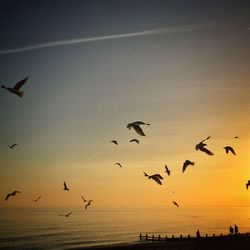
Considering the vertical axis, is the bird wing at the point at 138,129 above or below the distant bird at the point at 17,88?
below

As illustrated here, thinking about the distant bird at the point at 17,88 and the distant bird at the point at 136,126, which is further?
the distant bird at the point at 136,126

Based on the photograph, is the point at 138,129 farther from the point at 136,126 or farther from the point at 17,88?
the point at 17,88

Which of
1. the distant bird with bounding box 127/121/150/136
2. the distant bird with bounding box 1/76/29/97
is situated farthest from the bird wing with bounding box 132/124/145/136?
the distant bird with bounding box 1/76/29/97

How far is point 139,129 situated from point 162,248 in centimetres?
3869

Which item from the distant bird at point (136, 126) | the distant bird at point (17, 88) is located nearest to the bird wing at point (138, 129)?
the distant bird at point (136, 126)

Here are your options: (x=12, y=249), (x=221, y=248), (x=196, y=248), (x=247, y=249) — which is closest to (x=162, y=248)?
(x=196, y=248)

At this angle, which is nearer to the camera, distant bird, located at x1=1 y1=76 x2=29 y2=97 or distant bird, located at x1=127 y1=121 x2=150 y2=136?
distant bird, located at x1=1 y1=76 x2=29 y2=97

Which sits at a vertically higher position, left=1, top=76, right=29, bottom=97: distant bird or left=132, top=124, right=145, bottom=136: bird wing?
left=1, top=76, right=29, bottom=97: distant bird

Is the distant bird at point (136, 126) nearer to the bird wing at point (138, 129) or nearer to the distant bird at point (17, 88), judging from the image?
the bird wing at point (138, 129)

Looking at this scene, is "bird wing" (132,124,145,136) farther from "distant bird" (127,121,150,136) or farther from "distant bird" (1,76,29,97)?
"distant bird" (1,76,29,97)

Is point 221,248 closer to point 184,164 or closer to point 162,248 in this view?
point 162,248

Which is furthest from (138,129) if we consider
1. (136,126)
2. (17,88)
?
(17,88)

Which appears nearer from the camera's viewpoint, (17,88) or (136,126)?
(17,88)

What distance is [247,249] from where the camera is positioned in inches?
1435
